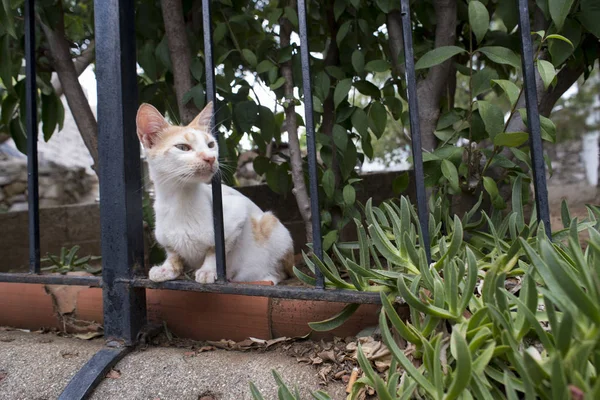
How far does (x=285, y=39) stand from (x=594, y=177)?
9821 millimetres

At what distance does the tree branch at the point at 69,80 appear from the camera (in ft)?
6.52

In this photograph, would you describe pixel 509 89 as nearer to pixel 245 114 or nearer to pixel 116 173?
pixel 245 114

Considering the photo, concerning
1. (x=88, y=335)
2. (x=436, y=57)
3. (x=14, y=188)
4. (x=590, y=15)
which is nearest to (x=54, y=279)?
(x=88, y=335)

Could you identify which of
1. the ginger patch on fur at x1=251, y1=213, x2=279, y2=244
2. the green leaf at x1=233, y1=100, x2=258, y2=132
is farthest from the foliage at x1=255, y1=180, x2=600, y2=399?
the green leaf at x1=233, y1=100, x2=258, y2=132

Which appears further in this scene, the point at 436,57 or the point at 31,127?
the point at 31,127

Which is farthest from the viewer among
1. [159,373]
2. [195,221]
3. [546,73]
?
[195,221]

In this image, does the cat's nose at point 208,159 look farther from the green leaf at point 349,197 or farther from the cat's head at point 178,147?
the green leaf at point 349,197

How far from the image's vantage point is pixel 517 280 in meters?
1.08

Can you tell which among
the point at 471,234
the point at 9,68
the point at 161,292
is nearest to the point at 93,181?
the point at 9,68

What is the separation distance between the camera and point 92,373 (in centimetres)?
117

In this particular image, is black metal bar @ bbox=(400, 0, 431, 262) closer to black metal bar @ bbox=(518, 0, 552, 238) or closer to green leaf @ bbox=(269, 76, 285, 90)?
black metal bar @ bbox=(518, 0, 552, 238)

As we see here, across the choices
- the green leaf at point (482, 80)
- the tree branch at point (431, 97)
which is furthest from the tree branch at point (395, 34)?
the green leaf at point (482, 80)

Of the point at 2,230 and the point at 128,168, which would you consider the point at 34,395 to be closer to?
the point at 128,168

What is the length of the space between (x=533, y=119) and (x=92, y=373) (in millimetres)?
1336
